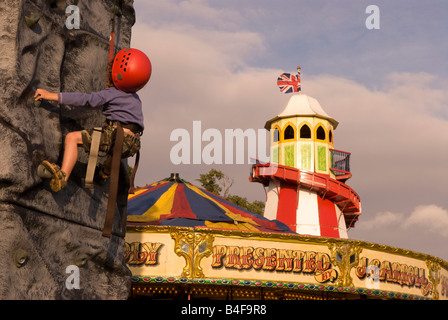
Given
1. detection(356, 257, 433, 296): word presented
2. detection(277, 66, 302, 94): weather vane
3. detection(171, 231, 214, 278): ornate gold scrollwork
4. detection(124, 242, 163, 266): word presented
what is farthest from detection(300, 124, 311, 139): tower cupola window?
detection(124, 242, 163, 266): word presented

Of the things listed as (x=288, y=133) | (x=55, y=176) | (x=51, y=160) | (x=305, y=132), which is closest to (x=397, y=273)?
(x=305, y=132)

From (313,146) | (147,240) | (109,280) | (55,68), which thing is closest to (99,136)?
(55,68)

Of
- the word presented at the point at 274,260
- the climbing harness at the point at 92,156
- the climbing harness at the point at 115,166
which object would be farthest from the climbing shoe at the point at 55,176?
the word presented at the point at 274,260

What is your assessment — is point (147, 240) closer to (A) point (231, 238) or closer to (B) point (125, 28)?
(A) point (231, 238)

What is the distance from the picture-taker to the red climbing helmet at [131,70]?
5484 mm

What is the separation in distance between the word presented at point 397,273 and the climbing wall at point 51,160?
10.8 meters

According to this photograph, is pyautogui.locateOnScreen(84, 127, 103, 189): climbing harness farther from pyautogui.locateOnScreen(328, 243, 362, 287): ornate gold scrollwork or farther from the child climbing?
pyautogui.locateOnScreen(328, 243, 362, 287): ornate gold scrollwork

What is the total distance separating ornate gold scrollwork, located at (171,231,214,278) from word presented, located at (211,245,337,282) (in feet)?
0.87

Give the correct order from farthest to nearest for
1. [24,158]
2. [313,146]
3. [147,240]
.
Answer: [313,146]
[147,240]
[24,158]

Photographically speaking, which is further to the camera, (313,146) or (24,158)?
(313,146)

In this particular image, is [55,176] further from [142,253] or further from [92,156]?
[142,253]

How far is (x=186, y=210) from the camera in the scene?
16.4 metres
